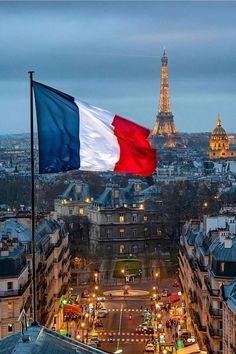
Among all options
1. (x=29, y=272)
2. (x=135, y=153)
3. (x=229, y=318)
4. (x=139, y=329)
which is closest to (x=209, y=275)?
(x=229, y=318)

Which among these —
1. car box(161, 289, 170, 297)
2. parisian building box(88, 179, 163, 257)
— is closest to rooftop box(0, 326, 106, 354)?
car box(161, 289, 170, 297)

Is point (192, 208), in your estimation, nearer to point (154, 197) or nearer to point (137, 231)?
point (154, 197)

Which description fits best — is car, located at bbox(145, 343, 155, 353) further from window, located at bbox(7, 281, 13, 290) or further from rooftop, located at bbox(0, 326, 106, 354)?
rooftop, located at bbox(0, 326, 106, 354)

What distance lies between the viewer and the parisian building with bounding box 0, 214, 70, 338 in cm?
4322

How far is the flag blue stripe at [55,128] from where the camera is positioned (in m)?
17.7

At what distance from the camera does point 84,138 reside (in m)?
18.5

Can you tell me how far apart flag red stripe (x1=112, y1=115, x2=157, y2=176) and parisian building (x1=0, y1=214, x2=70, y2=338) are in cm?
1626

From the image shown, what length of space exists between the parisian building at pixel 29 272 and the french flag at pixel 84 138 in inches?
641

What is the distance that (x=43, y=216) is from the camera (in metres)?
63.5

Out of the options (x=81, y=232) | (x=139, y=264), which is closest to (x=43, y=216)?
(x=139, y=264)

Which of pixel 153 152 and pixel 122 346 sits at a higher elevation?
pixel 153 152

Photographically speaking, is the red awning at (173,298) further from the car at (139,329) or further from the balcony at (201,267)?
the balcony at (201,267)

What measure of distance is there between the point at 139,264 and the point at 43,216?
827 inches

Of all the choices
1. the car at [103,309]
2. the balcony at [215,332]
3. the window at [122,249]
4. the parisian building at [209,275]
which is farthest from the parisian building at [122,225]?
the balcony at [215,332]
